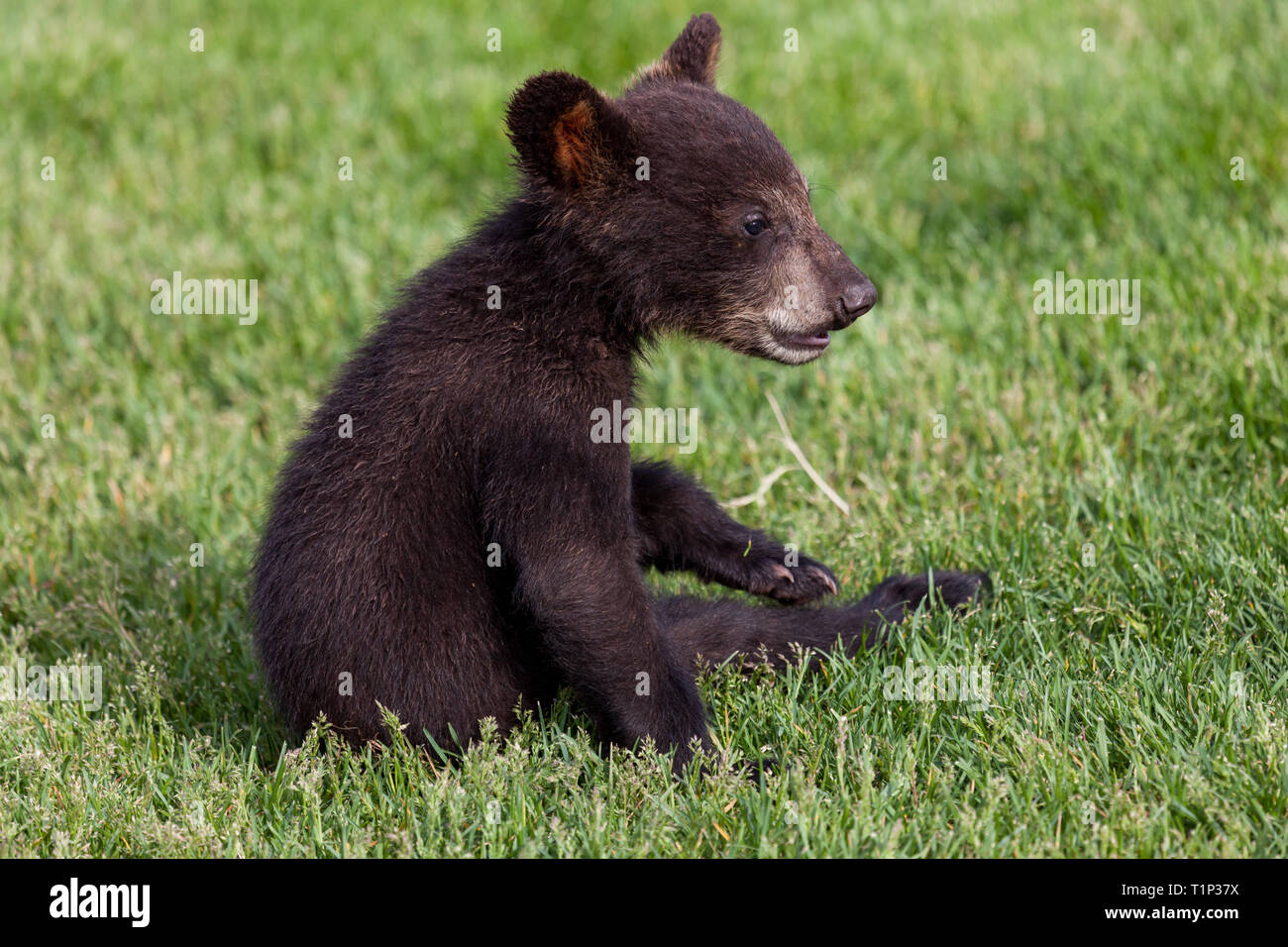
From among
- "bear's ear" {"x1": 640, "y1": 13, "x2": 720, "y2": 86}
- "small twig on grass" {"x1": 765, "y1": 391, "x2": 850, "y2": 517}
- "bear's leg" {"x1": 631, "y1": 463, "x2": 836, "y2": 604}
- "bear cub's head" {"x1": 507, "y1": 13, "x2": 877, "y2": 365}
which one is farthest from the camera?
"small twig on grass" {"x1": 765, "y1": 391, "x2": 850, "y2": 517}

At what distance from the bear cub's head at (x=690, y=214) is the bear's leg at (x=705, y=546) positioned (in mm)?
582

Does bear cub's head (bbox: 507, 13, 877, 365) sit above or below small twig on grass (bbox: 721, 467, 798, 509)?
above

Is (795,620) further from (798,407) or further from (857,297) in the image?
(798,407)

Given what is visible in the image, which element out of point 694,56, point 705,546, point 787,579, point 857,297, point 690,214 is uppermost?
point 694,56

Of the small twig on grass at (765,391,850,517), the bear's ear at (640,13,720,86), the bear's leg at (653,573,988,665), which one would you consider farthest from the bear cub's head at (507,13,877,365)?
the small twig on grass at (765,391,850,517)

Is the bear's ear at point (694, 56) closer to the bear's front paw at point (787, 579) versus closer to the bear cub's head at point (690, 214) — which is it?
the bear cub's head at point (690, 214)

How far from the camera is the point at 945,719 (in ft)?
14.4

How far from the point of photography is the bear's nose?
4.45 meters

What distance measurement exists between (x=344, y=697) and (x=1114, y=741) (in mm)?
2182

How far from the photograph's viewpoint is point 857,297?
4453mm

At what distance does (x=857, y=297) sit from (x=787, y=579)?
0.98 m

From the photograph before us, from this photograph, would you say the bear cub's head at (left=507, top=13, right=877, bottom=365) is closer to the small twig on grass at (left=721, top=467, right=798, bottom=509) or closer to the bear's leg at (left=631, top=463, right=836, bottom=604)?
the bear's leg at (left=631, top=463, right=836, bottom=604)

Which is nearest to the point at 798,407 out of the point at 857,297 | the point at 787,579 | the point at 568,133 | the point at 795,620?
the point at 795,620

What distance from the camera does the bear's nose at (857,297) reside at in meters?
4.45
